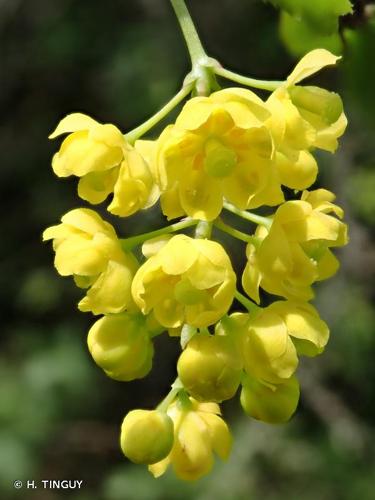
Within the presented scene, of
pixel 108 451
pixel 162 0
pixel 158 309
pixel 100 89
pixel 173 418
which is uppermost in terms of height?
pixel 158 309

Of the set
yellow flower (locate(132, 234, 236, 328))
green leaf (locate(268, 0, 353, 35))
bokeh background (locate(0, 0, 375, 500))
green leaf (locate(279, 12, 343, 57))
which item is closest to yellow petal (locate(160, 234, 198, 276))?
yellow flower (locate(132, 234, 236, 328))

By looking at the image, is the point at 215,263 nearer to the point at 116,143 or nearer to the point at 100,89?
the point at 116,143

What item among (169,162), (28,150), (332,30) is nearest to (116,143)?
(169,162)

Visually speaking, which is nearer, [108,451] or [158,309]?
[158,309]

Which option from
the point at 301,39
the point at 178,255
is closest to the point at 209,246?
the point at 178,255

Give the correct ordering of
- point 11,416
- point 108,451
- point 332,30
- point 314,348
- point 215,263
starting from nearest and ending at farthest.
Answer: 1. point 215,263
2. point 314,348
3. point 332,30
4. point 11,416
5. point 108,451

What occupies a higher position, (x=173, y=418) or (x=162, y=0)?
(x=173, y=418)
